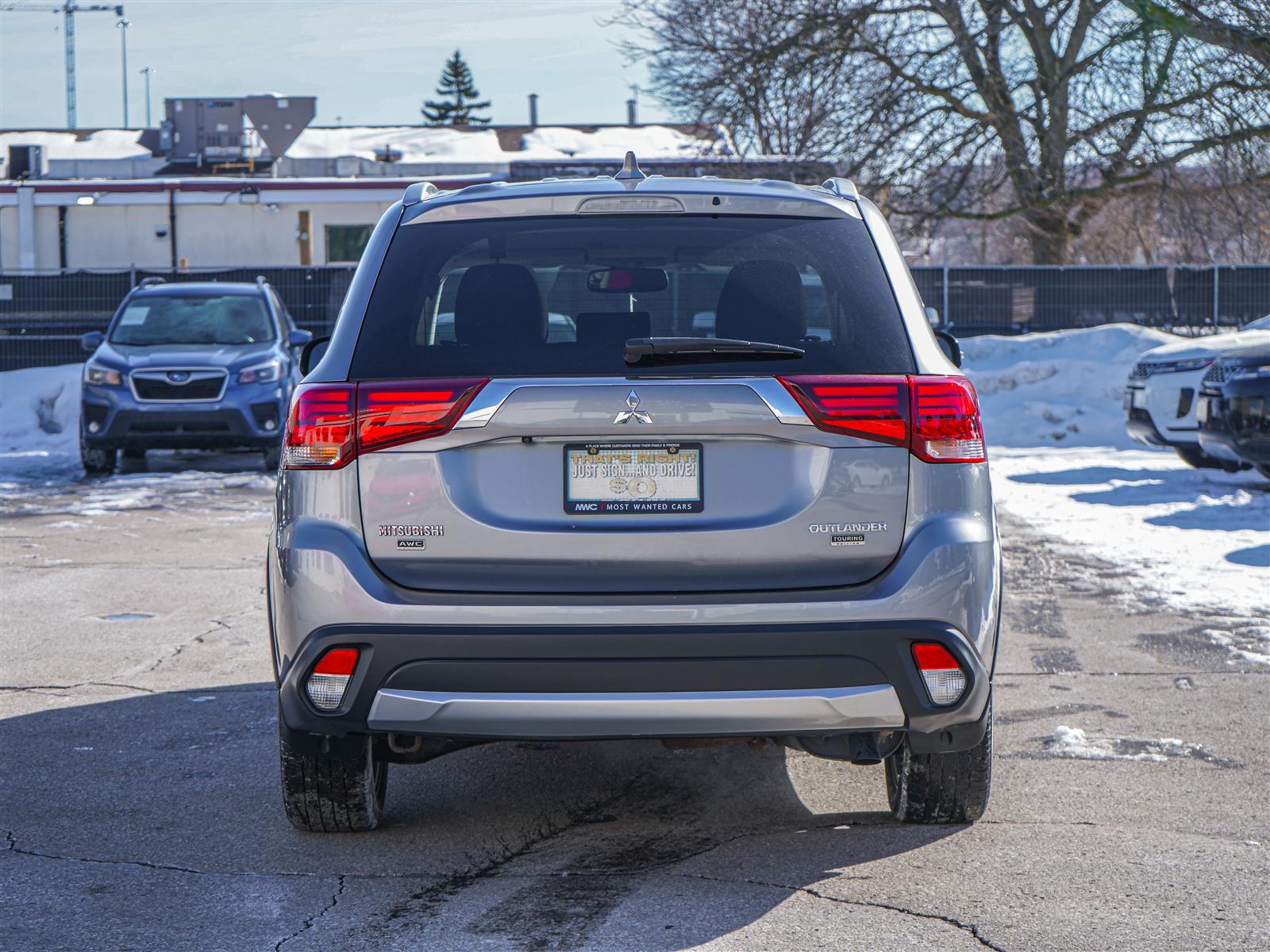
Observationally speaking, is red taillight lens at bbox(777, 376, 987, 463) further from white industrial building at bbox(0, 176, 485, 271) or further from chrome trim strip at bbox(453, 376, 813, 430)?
white industrial building at bbox(0, 176, 485, 271)

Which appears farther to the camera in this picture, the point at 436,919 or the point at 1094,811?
the point at 1094,811

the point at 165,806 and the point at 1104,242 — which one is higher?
the point at 1104,242

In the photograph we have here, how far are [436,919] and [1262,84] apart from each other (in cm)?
1777

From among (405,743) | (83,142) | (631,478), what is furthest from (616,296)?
(83,142)

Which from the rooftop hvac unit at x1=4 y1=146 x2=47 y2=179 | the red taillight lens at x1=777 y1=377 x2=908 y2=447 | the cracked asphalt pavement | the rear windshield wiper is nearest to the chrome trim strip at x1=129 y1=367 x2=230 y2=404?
the cracked asphalt pavement

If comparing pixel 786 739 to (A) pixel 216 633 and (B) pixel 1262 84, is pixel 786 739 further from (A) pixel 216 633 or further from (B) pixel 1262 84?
(B) pixel 1262 84

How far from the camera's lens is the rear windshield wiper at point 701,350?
380cm

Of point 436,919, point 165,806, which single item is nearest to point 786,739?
point 436,919

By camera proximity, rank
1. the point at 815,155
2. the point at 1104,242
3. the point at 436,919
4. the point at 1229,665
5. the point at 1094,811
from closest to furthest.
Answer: the point at 436,919 → the point at 1094,811 → the point at 1229,665 → the point at 815,155 → the point at 1104,242

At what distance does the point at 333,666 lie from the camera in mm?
3828

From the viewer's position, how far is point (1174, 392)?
43.9 feet

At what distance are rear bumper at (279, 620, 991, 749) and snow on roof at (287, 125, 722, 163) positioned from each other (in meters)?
36.5

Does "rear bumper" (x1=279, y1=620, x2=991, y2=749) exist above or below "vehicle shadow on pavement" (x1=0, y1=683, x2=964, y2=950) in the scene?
above

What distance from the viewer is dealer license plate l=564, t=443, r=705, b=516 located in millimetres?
3770
